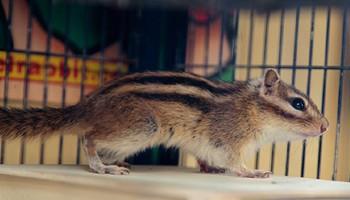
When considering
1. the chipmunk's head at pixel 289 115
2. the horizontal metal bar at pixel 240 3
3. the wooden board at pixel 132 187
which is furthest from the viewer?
the chipmunk's head at pixel 289 115

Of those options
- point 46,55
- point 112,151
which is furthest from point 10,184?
point 46,55

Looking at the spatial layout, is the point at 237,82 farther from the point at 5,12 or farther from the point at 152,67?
the point at 5,12

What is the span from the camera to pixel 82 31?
3098 mm

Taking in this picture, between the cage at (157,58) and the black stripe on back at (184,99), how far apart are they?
0.51 m

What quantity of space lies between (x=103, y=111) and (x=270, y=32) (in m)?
1.17

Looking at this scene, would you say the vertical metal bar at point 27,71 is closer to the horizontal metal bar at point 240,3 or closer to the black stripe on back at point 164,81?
the black stripe on back at point 164,81

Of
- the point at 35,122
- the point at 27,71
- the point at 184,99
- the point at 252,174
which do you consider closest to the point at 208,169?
the point at 252,174

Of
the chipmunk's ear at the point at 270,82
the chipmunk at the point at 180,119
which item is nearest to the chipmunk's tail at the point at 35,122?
the chipmunk at the point at 180,119

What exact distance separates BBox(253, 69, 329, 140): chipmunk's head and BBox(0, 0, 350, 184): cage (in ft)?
0.85

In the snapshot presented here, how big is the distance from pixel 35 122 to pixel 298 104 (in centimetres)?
108

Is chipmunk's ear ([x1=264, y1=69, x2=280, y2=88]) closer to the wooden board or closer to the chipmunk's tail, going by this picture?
the wooden board

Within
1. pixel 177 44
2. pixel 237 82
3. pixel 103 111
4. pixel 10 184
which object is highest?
pixel 177 44

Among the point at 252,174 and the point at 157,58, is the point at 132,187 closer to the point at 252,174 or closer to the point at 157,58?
the point at 252,174

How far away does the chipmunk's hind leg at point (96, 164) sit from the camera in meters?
2.17
